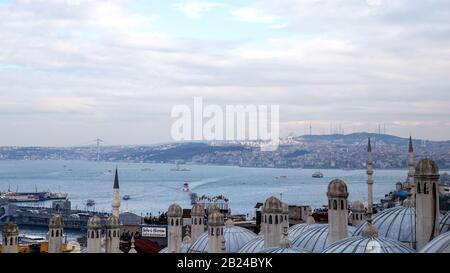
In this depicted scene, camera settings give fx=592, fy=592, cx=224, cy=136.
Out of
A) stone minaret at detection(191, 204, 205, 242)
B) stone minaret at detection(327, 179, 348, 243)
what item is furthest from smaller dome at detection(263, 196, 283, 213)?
stone minaret at detection(191, 204, 205, 242)

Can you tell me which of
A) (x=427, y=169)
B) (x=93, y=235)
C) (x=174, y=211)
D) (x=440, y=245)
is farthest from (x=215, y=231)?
(x=440, y=245)

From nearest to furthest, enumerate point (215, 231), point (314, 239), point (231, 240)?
point (314, 239)
point (215, 231)
point (231, 240)

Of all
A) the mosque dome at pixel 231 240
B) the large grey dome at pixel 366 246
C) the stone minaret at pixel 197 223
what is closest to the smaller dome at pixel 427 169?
the large grey dome at pixel 366 246

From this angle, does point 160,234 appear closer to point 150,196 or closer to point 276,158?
point 150,196

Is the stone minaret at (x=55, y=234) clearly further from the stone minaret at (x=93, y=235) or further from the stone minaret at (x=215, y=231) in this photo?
the stone minaret at (x=215, y=231)

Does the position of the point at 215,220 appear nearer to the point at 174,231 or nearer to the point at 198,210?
the point at 174,231
